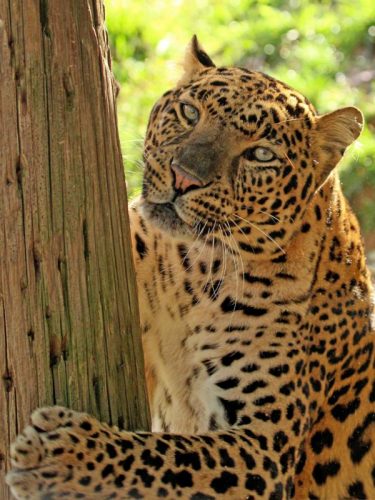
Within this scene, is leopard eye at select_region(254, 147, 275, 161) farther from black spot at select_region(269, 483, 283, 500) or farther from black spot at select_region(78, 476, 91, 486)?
black spot at select_region(78, 476, 91, 486)

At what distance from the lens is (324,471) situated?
21.9ft

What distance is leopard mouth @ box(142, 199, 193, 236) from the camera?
20.1 ft

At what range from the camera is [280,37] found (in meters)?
14.3

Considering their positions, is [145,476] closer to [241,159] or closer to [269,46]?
[241,159]

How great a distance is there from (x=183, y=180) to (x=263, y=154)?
1.76 feet

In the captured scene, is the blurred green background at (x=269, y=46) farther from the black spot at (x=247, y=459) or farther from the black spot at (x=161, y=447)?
the black spot at (x=161, y=447)

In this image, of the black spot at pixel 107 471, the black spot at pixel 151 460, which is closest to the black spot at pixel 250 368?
the black spot at pixel 151 460

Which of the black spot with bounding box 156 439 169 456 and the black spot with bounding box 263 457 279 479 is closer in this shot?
the black spot with bounding box 156 439 169 456

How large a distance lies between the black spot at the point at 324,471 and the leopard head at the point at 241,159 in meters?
1.32

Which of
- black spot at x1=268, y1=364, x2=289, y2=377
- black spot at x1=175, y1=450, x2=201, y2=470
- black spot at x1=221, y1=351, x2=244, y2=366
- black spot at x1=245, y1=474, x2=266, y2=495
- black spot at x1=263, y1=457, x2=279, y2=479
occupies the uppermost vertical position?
black spot at x1=221, y1=351, x2=244, y2=366

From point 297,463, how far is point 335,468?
1.31 ft

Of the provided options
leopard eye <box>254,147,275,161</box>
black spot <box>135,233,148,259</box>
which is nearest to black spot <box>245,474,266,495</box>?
black spot <box>135,233,148,259</box>

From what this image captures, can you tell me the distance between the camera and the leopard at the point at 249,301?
19.5 ft

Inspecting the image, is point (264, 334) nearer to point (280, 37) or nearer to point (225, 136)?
point (225, 136)
